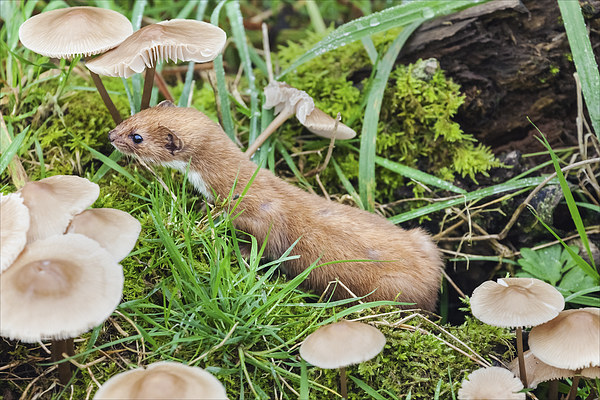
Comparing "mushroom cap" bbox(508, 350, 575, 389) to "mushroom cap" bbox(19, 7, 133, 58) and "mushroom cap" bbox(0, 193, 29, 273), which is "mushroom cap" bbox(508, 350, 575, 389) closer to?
"mushroom cap" bbox(0, 193, 29, 273)

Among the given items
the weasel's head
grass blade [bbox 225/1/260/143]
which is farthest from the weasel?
grass blade [bbox 225/1/260/143]

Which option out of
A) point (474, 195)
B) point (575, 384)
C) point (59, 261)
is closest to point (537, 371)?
point (575, 384)

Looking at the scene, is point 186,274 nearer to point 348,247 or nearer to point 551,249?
point 348,247

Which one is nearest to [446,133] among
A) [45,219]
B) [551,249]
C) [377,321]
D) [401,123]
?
[401,123]

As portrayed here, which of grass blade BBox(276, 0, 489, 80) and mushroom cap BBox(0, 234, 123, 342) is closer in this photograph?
mushroom cap BBox(0, 234, 123, 342)

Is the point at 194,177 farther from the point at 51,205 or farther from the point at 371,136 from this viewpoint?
the point at 371,136
